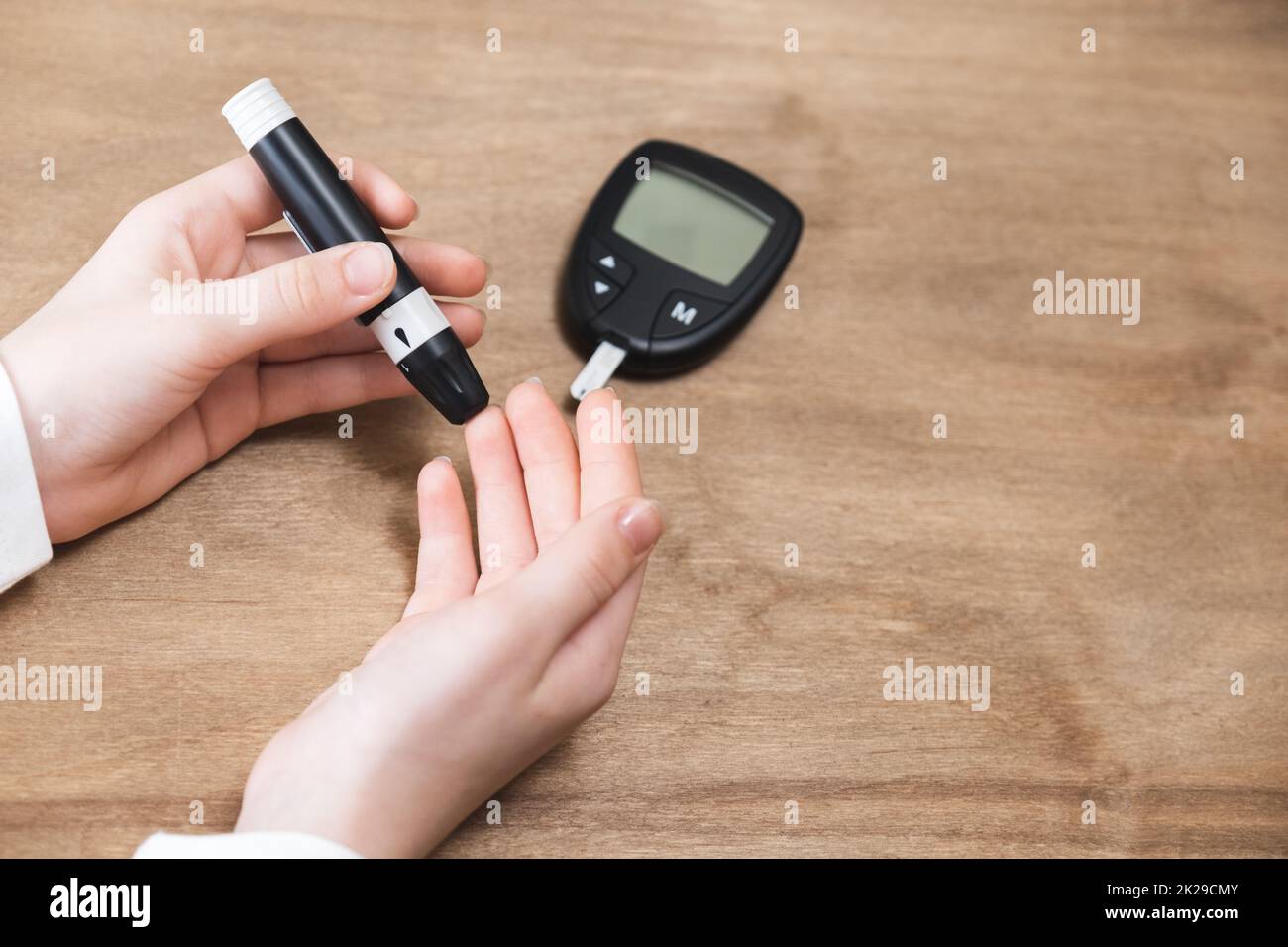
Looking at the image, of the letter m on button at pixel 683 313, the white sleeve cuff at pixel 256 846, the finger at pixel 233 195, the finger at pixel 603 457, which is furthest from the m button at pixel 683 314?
the white sleeve cuff at pixel 256 846

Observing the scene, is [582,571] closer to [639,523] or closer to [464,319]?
[639,523]

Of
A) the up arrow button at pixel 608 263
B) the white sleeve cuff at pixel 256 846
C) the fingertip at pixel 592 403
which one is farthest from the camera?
the up arrow button at pixel 608 263

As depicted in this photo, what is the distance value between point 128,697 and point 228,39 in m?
0.47

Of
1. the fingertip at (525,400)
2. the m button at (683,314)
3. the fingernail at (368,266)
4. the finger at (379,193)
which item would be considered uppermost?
the finger at (379,193)

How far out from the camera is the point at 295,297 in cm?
50

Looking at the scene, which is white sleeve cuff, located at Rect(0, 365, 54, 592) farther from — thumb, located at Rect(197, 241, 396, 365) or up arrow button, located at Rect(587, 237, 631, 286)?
up arrow button, located at Rect(587, 237, 631, 286)

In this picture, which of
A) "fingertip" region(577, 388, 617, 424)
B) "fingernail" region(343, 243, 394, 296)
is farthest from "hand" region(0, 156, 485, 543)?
"fingertip" region(577, 388, 617, 424)

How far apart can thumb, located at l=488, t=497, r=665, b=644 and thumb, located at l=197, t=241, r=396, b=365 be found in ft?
0.55

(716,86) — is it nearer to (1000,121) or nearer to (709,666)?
(1000,121)

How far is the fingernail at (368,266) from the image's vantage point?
50 cm

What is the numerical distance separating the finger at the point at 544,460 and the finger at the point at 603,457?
0.02 metres

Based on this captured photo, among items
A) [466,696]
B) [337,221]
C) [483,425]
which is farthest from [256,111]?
[466,696]

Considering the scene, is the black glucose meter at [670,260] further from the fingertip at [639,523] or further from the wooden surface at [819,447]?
the fingertip at [639,523]

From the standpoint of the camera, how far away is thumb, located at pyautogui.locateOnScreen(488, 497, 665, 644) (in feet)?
1.52
